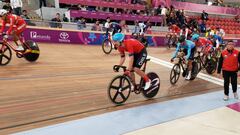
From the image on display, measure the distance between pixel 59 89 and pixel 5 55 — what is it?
8.71ft

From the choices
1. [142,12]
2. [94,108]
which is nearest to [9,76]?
[94,108]

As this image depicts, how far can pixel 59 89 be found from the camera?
308 inches

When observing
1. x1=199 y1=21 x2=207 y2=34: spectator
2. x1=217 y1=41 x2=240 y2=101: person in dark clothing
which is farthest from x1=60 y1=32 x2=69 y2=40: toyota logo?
x1=199 y1=21 x2=207 y2=34: spectator

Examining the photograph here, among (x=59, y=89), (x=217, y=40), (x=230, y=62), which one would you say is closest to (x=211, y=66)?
(x=217, y=40)

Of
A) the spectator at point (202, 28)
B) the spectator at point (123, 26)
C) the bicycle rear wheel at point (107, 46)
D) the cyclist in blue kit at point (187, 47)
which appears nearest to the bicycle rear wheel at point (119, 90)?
the cyclist in blue kit at point (187, 47)

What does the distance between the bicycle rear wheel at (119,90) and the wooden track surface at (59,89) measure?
168 millimetres

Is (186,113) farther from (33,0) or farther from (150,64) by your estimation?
(33,0)

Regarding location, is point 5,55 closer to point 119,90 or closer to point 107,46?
point 119,90

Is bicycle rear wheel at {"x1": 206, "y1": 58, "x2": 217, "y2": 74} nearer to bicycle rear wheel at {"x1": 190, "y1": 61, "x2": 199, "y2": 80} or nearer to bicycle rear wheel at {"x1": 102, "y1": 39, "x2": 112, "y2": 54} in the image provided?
bicycle rear wheel at {"x1": 190, "y1": 61, "x2": 199, "y2": 80}

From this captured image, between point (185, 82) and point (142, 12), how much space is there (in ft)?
45.5

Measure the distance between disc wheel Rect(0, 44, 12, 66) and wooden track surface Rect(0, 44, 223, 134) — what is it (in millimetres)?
188

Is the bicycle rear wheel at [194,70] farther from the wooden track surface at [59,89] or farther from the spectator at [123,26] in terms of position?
the spectator at [123,26]

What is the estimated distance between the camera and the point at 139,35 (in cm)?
1761

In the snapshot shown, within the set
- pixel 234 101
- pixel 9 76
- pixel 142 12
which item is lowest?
pixel 234 101
